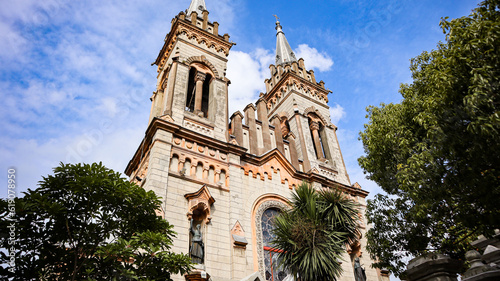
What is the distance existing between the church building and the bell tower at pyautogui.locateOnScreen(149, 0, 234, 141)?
2.6 inches

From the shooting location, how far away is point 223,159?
16.8 metres

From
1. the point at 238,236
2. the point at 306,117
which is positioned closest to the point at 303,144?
Answer: the point at 306,117

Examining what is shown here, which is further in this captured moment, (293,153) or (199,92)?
(293,153)

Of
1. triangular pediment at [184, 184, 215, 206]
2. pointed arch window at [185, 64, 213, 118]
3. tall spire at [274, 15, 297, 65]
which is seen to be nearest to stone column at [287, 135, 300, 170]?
pointed arch window at [185, 64, 213, 118]

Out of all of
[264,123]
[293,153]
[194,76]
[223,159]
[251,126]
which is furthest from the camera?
[264,123]

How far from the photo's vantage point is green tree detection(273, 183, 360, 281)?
11.4 meters

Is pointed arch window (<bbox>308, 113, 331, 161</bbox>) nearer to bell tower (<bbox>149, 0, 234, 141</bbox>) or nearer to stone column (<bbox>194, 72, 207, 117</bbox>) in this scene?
bell tower (<bbox>149, 0, 234, 141</bbox>)

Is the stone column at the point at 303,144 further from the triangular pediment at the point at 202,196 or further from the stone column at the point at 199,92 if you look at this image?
the triangular pediment at the point at 202,196

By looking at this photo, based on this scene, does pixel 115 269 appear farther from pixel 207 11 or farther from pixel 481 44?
pixel 207 11

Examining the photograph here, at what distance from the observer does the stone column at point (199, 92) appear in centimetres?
1843

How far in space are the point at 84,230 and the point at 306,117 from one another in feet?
59.4

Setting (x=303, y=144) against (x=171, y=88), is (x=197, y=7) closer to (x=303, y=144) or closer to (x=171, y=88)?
(x=171, y=88)

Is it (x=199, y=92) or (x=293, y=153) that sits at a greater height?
(x=199, y=92)

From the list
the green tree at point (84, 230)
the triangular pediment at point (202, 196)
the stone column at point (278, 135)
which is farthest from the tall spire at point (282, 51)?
the green tree at point (84, 230)
